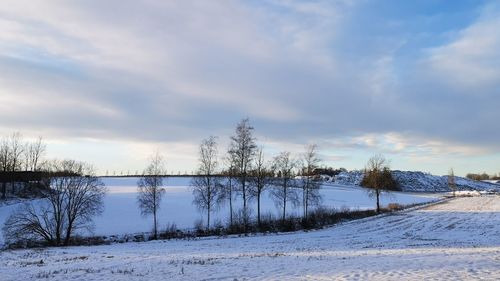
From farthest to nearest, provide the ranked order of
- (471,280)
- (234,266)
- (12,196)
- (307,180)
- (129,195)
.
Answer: (129,195) < (12,196) < (307,180) < (234,266) < (471,280)

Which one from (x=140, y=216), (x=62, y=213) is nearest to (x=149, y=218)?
(x=140, y=216)

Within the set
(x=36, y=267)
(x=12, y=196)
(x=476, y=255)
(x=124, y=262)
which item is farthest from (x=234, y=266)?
(x=12, y=196)

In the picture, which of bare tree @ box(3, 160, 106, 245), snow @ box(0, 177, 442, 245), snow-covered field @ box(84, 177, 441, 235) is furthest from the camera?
snow-covered field @ box(84, 177, 441, 235)

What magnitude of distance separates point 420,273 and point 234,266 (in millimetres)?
7257

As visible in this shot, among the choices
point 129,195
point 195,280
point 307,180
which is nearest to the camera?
point 195,280

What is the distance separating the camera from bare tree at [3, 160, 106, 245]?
4969 cm

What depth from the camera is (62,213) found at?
52562 millimetres

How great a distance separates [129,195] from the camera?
104 metres

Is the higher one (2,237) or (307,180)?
(307,180)

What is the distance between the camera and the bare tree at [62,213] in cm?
4969

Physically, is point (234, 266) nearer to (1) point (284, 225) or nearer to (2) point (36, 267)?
(2) point (36, 267)

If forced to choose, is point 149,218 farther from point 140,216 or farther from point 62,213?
point 62,213

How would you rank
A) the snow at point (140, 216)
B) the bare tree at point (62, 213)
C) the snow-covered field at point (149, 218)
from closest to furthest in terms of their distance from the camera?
the bare tree at point (62, 213), the snow at point (140, 216), the snow-covered field at point (149, 218)

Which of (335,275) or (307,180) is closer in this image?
(335,275)
